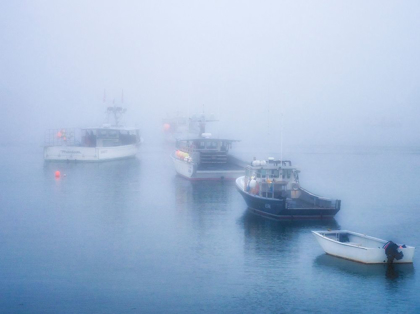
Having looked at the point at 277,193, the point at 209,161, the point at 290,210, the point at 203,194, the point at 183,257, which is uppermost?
the point at 209,161

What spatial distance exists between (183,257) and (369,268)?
483 centimetres

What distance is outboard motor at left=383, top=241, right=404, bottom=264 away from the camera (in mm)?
11562

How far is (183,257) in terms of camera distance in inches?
525

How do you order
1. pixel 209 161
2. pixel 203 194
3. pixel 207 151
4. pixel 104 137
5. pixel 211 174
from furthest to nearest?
pixel 104 137
pixel 209 161
pixel 207 151
pixel 211 174
pixel 203 194

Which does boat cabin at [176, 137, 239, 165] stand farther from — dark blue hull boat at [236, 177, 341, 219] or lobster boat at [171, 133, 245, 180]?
dark blue hull boat at [236, 177, 341, 219]

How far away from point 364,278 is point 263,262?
105 inches

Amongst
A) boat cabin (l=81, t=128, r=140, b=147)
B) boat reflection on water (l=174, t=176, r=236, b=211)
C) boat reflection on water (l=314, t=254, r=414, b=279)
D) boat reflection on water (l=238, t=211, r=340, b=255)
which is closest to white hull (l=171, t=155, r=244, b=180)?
boat reflection on water (l=174, t=176, r=236, b=211)

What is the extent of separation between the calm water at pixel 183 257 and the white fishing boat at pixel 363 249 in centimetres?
22

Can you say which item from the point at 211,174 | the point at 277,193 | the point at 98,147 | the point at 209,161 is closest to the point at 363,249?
the point at 277,193

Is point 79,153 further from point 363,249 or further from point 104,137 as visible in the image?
point 363,249

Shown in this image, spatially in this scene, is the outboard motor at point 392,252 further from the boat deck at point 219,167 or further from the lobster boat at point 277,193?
the boat deck at point 219,167

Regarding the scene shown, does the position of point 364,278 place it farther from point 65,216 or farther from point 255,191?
point 65,216

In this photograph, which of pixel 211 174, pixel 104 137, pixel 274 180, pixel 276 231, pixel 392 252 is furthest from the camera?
pixel 104 137

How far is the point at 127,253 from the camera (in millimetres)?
13719
